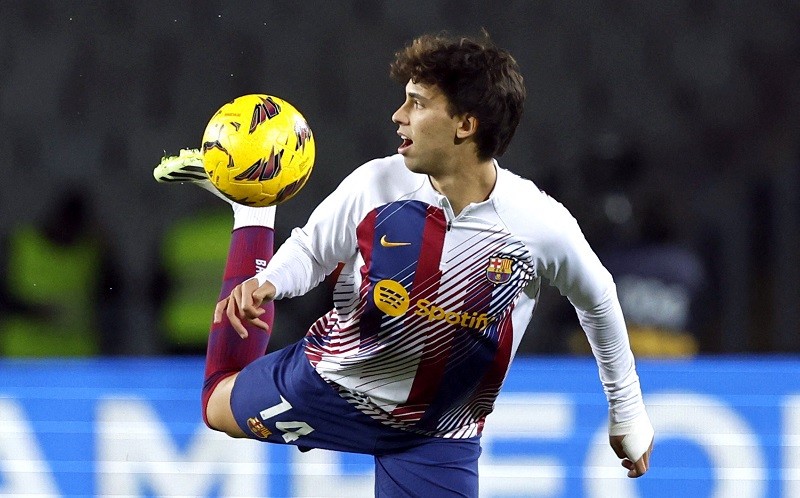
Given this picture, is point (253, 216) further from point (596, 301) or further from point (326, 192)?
point (326, 192)

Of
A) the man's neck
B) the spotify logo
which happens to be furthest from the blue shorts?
the man's neck

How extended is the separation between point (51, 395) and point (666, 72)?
272 cm

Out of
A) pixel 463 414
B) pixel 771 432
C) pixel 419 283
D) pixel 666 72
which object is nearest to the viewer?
pixel 419 283

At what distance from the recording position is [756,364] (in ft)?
17.7

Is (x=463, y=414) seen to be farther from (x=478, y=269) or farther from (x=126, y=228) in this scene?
(x=126, y=228)

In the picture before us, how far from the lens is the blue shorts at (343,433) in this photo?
12.6ft

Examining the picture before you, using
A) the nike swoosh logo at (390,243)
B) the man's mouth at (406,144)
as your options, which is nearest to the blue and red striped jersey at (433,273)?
the nike swoosh logo at (390,243)

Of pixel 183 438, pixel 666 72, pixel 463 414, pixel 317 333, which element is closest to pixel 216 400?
pixel 317 333

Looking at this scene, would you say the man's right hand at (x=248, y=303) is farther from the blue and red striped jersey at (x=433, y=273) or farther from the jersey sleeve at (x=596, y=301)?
the jersey sleeve at (x=596, y=301)

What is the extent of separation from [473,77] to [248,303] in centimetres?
74

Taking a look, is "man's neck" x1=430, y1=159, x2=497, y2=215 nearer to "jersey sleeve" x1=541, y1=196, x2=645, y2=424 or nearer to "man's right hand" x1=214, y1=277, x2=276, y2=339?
"jersey sleeve" x1=541, y1=196, x2=645, y2=424

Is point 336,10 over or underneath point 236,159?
over

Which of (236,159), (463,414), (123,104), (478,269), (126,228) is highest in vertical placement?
(123,104)

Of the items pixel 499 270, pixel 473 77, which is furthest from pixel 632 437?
pixel 473 77
